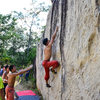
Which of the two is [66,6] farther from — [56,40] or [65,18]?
[56,40]

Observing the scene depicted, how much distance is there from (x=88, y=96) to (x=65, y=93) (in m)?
1.23

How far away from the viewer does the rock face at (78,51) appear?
270 centimetres

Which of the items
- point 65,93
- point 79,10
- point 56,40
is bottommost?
point 65,93

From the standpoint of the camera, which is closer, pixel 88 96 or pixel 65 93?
pixel 88 96

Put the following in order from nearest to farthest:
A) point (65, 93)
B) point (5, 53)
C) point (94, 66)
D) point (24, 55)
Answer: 1. point (94, 66)
2. point (65, 93)
3. point (24, 55)
4. point (5, 53)

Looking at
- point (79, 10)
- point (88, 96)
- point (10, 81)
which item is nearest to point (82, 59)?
point (88, 96)

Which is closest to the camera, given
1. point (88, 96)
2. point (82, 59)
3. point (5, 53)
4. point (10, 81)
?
point (88, 96)

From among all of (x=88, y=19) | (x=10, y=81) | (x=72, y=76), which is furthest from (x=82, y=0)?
(x=10, y=81)

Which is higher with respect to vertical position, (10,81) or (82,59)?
(82,59)

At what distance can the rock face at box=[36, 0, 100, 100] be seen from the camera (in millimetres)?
2695

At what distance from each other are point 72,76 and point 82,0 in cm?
161

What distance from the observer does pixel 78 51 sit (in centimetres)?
327

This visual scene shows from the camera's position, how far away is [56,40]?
4.73 metres

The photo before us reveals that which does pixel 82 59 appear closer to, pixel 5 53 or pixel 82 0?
pixel 82 0
